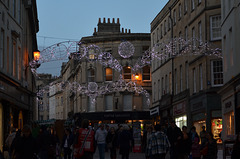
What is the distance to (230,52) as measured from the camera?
29516 millimetres

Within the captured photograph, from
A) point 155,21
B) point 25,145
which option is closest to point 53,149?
point 25,145

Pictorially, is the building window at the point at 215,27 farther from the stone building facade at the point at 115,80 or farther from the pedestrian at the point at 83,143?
the stone building facade at the point at 115,80

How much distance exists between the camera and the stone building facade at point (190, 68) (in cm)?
3600

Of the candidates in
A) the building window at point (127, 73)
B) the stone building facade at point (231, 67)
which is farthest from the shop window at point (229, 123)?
the building window at point (127, 73)

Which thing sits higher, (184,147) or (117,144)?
(184,147)

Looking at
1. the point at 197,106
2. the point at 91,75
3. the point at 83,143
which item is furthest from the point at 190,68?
the point at 91,75

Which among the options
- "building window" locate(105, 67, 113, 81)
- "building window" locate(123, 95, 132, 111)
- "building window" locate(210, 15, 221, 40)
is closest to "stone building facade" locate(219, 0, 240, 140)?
"building window" locate(210, 15, 221, 40)

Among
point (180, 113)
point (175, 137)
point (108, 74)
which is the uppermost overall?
point (108, 74)

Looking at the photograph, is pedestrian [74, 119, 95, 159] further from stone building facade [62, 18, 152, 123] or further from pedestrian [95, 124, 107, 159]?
stone building facade [62, 18, 152, 123]

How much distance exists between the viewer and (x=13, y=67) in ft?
108

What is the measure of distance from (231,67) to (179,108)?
51.9 feet

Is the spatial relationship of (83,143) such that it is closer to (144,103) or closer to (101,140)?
(101,140)

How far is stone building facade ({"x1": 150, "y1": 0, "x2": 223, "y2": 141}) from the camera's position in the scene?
118ft

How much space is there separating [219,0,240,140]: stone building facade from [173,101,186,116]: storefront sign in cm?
1104
